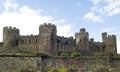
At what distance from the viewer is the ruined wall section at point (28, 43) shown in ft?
211

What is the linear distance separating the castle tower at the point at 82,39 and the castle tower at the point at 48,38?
1003 centimetres

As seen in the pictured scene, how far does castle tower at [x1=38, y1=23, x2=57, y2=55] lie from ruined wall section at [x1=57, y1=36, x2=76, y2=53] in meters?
3.26

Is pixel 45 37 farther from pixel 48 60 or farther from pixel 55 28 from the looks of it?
pixel 48 60

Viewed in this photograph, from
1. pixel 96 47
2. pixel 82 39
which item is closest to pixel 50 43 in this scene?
pixel 82 39

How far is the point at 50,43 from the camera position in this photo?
61.4m

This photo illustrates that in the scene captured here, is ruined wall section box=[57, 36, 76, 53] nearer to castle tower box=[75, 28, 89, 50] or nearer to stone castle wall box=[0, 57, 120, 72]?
castle tower box=[75, 28, 89, 50]

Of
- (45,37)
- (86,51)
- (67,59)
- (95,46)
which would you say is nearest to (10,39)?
(45,37)

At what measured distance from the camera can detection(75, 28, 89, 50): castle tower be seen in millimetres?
71750

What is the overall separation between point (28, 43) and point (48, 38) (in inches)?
250

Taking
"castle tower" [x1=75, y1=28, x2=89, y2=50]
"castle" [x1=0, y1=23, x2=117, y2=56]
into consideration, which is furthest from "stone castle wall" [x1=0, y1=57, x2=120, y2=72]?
"castle tower" [x1=75, y1=28, x2=89, y2=50]

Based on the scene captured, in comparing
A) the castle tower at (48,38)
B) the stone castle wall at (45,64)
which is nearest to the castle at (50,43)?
the castle tower at (48,38)

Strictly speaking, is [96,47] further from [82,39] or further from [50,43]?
[50,43]

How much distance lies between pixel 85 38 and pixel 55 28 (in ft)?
40.8

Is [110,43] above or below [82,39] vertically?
below
